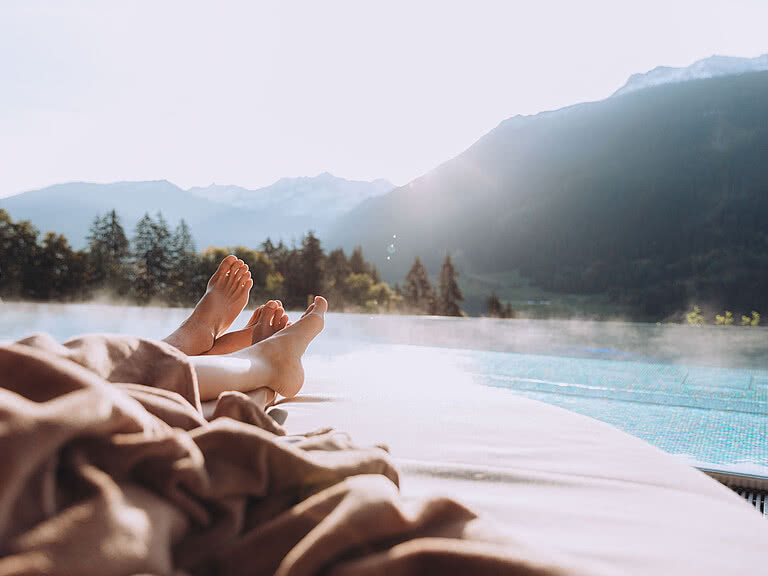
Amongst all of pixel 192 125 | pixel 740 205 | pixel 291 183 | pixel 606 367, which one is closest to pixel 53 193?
pixel 192 125

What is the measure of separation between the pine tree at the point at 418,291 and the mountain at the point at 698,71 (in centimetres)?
996

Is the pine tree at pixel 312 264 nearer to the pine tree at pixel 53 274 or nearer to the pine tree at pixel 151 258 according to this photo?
the pine tree at pixel 151 258


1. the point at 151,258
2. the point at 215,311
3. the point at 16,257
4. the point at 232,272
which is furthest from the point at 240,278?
the point at 151,258

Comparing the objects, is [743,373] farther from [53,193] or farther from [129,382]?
[53,193]

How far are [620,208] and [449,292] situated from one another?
6158 millimetres

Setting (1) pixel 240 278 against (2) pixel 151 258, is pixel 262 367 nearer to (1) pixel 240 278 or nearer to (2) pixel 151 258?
(1) pixel 240 278

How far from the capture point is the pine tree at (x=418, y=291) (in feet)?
34.7

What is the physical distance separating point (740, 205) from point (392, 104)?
9.12m

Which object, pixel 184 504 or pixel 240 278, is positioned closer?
pixel 184 504

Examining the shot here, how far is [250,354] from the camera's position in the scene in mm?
1151

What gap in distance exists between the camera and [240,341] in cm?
155

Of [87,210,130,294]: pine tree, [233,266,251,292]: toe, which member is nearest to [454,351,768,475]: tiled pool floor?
[233,266,251,292]: toe

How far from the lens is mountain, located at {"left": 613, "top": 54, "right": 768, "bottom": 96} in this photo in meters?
14.6

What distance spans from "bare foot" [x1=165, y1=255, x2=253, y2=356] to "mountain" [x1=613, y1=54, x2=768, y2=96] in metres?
17.2
